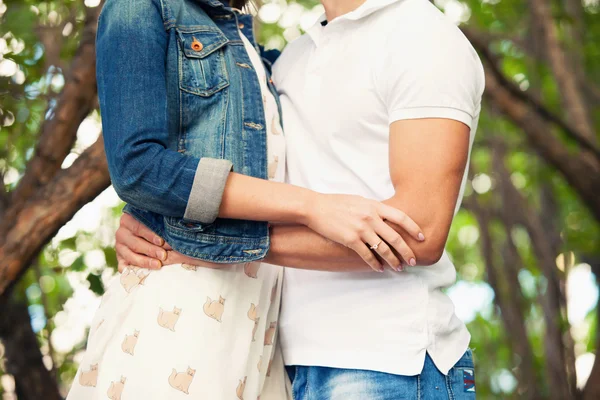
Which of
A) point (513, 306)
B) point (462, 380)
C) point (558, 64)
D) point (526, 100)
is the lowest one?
point (513, 306)

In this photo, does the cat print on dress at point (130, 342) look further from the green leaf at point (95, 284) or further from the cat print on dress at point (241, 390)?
the green leaf at point (95, 284)

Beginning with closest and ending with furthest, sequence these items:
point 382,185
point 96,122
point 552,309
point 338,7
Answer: point 382,185 → point 338,7 → point 96,122 → point 552,309

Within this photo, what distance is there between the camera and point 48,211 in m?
2.26

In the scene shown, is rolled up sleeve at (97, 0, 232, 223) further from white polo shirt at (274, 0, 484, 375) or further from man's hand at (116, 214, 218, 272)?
white polo shirt at (274, 0, 484, 375)

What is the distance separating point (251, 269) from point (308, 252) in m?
0.18

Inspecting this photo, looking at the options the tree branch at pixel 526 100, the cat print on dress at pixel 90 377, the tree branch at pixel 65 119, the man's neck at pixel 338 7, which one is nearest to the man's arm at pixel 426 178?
the man's neck at pixel 338 7

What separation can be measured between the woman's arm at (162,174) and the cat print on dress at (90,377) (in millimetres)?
380

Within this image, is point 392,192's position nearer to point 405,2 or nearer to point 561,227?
point 405,2

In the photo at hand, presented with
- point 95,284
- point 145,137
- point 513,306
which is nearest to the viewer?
point 145,137

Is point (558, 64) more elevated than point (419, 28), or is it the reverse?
point (419, 28)

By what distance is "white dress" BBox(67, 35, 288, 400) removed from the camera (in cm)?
152

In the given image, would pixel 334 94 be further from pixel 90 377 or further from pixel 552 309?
pixel 552 309

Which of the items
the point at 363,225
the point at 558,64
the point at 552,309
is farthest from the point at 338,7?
the point at 552,309

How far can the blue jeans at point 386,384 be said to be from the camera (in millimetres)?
1603
